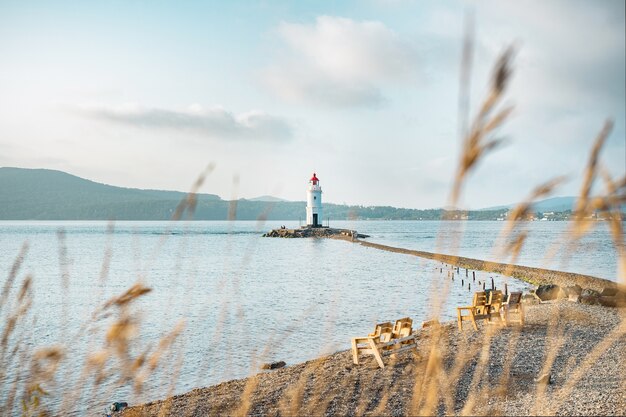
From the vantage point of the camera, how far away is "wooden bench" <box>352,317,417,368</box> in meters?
13.7

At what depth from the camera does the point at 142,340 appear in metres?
20.1

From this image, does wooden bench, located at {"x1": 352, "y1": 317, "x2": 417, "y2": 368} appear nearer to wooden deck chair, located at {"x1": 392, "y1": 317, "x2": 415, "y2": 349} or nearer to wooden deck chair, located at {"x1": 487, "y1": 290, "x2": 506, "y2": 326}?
wooden deck chair, located at {"x1": 392, "y1": 317, "x2": 415, "y2": 349}

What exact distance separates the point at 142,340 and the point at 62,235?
19016 millimetres

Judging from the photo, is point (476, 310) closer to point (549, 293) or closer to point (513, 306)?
point (513, 306)

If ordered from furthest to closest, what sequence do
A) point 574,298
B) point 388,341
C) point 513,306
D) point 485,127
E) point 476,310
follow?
point 574,298 < point 476,310 < point 513,306 < point 388,341 < point 485,127

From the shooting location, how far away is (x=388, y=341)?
14.0m

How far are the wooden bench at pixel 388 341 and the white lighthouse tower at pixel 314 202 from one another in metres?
95.2

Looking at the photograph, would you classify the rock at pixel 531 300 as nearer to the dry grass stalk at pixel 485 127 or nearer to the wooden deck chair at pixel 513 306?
the wooden deck chair at pixel 513 306

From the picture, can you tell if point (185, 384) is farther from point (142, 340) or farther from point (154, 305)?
point (154, 305)

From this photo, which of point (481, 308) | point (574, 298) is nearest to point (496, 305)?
point (481, 308)

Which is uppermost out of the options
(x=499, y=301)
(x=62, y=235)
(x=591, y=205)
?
(x=591, y=205)

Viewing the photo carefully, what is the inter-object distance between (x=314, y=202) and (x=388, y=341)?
336ft

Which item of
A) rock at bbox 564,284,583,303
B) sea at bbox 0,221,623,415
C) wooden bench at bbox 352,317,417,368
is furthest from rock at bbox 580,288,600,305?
wooden bench at bbox 352,317,417,368

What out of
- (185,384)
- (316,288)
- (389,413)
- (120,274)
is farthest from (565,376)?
(120,274)
